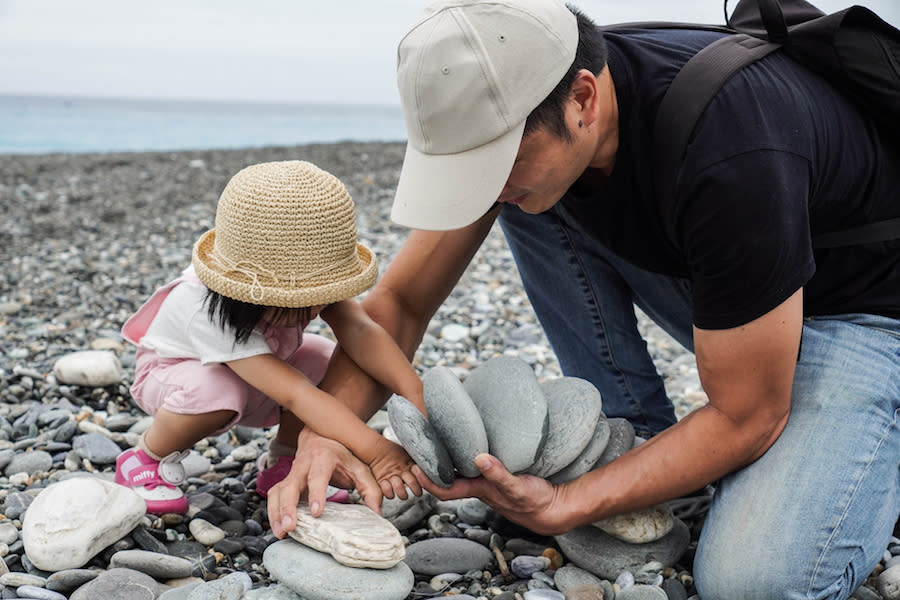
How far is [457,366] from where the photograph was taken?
4.43 metres

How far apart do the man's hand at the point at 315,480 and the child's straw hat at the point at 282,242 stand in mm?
418

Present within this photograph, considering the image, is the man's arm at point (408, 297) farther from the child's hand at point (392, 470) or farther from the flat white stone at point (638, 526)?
the flat white stone at point (638, 526)

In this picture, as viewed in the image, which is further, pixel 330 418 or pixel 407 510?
pixel 407 510

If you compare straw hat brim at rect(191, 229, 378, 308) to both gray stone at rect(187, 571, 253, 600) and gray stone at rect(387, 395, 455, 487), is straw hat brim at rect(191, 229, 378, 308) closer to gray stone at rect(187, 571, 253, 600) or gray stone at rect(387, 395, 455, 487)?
gray stone at rect(387, 395, 455, 487)

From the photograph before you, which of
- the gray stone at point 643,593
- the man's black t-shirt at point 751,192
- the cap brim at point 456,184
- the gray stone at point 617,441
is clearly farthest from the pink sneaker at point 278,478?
the man's black t-shirt at point 751,192

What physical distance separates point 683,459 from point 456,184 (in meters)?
0.95

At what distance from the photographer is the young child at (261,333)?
2.42 m

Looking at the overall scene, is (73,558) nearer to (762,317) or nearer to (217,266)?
(217,266)

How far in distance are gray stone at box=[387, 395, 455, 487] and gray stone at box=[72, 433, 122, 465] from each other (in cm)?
132

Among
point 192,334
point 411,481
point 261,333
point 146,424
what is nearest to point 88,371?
point 146,424

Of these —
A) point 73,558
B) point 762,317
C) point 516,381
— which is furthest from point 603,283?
point 73,558

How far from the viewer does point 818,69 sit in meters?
2.25

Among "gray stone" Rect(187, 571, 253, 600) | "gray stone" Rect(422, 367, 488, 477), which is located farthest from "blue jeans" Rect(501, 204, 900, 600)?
"gray stone" Rect(187, 571, 253, 600)

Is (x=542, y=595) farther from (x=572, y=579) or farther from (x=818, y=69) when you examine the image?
(x=818, y=69)
